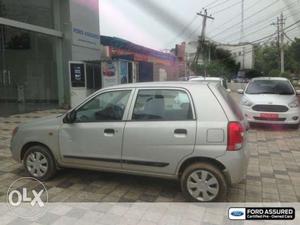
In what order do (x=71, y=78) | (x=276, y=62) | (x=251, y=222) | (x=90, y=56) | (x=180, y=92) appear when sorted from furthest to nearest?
(x=276, y=62) < (x=90, y=56) < (x=71, y=78) < (x=180, y=92) < (x=251, y=222)

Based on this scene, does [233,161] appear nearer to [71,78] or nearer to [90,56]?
[71,78]

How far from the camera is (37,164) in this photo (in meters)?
5.08

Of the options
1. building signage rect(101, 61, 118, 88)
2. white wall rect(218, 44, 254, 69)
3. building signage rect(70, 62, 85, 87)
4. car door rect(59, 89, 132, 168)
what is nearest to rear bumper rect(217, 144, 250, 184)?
car door rect(59, 89, 132, 168)

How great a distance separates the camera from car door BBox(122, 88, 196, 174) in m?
4.19

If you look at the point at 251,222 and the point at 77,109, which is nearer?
the point at 251,222

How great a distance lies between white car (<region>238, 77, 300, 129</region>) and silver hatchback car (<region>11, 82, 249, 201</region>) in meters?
5.42

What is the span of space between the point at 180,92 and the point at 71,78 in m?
10.4

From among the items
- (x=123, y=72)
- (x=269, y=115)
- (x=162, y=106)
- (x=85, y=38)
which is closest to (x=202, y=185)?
(x=162, y=106)

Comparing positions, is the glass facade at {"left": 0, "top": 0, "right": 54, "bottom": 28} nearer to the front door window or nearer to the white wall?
the front door window

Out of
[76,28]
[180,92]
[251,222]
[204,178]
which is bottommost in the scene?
[251,222]

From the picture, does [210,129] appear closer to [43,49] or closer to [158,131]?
[158,131]

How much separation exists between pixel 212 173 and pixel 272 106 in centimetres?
609

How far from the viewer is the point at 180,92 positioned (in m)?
4.35

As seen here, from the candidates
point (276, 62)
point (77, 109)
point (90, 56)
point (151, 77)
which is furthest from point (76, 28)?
point (276, 62)
